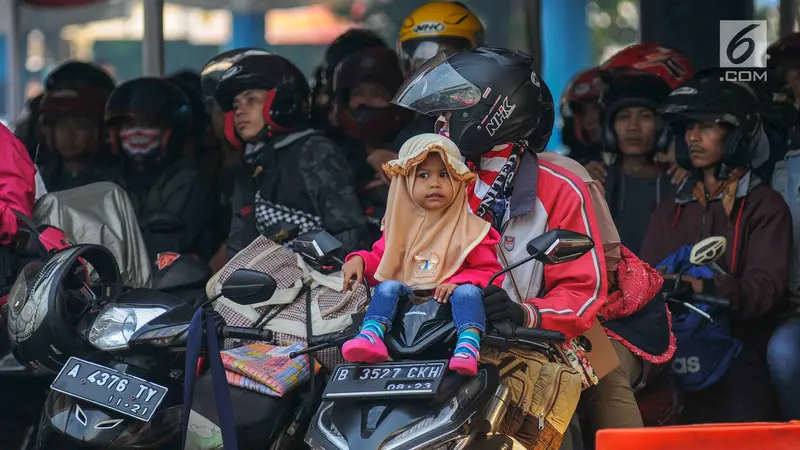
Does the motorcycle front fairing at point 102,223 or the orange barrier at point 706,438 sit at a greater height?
the motorcycle front fairing at point 102,223

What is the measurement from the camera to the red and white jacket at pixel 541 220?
4992 mm

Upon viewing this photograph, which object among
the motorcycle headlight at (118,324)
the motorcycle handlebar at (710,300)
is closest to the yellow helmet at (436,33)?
the motorcycle handlebar at (710,300)

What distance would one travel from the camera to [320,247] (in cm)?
495

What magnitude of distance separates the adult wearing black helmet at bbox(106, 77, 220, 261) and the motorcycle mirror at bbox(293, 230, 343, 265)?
10.2 feet

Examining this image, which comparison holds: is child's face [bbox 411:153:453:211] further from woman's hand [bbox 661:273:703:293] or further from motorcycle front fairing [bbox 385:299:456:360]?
woman's hand [bbox 661:273:703:293]

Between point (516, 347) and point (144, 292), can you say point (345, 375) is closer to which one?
point (516, 347)

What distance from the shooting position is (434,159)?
483 centimetres

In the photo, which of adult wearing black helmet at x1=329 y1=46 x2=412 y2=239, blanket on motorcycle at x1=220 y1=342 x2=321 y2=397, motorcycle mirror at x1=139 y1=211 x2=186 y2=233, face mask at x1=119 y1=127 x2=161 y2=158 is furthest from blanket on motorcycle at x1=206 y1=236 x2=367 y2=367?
face mask at x1=119 y1=127 x2=161 y2=158

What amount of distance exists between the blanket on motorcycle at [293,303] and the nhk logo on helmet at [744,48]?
2.89 metres

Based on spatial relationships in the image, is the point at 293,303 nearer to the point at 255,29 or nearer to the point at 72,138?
the point at 72,138

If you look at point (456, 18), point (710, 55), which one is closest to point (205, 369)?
point (456, 18)

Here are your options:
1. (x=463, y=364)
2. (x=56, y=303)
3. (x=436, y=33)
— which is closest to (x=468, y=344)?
(x=463, y=364)

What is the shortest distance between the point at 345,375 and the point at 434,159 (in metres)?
0.80

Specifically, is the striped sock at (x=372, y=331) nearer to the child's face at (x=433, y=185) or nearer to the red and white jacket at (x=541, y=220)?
the child's face at (x=433, y=185)
